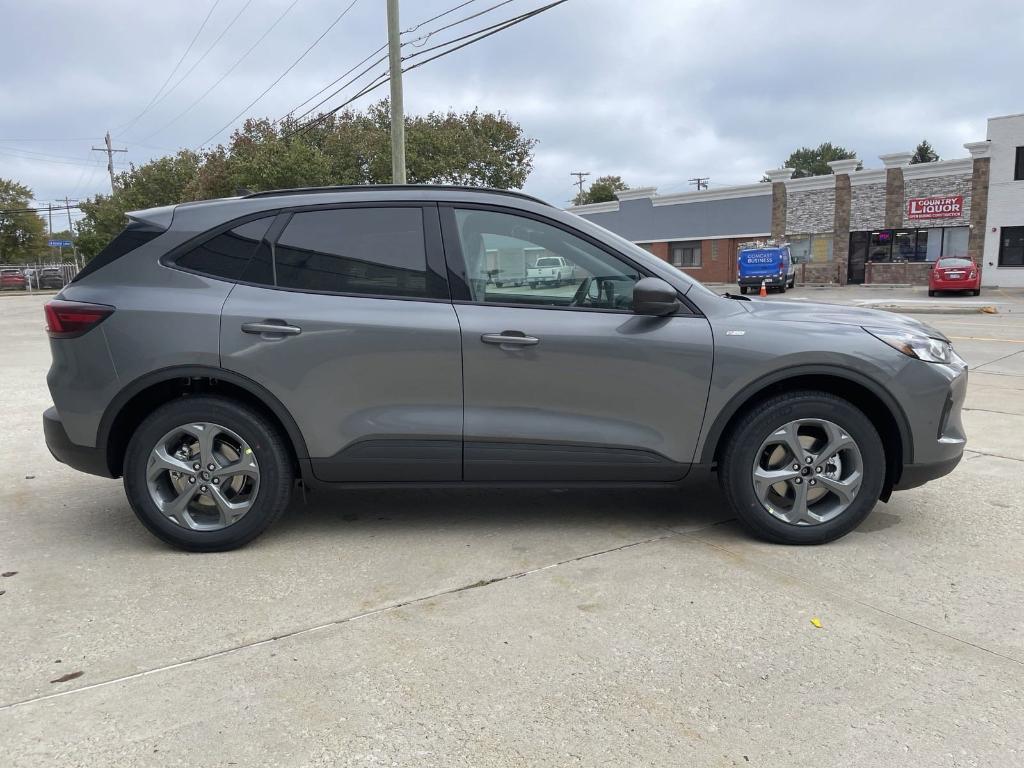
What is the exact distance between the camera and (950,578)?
3.49 metres

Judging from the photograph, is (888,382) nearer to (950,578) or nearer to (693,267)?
(950,578)

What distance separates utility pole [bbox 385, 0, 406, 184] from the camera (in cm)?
1563

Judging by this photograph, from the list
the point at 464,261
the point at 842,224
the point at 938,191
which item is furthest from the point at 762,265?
the point at 464,261

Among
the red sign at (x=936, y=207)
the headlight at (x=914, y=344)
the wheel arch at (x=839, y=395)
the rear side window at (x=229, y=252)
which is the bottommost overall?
the wheel arch at (x=839, y=395)

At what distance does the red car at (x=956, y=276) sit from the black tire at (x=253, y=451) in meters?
31.0

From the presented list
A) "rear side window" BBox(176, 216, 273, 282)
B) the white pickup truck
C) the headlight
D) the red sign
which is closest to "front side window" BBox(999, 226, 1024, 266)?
the red sign

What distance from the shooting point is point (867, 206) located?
38.3 m

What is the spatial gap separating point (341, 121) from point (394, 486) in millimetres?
36443

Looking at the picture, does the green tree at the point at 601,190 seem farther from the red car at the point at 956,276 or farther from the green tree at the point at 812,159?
the red car at the point at 956,276

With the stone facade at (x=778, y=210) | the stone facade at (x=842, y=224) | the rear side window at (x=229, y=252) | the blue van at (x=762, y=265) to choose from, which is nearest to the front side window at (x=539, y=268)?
the rear side window at (x=229, y=252)

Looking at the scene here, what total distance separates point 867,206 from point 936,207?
314cm

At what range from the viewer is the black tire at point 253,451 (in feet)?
12.2

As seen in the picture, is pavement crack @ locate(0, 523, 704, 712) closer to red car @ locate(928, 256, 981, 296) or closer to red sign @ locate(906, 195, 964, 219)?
red car @ locate(928, 256, 981, 296)

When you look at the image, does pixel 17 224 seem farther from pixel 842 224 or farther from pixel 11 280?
pixel 842 224
